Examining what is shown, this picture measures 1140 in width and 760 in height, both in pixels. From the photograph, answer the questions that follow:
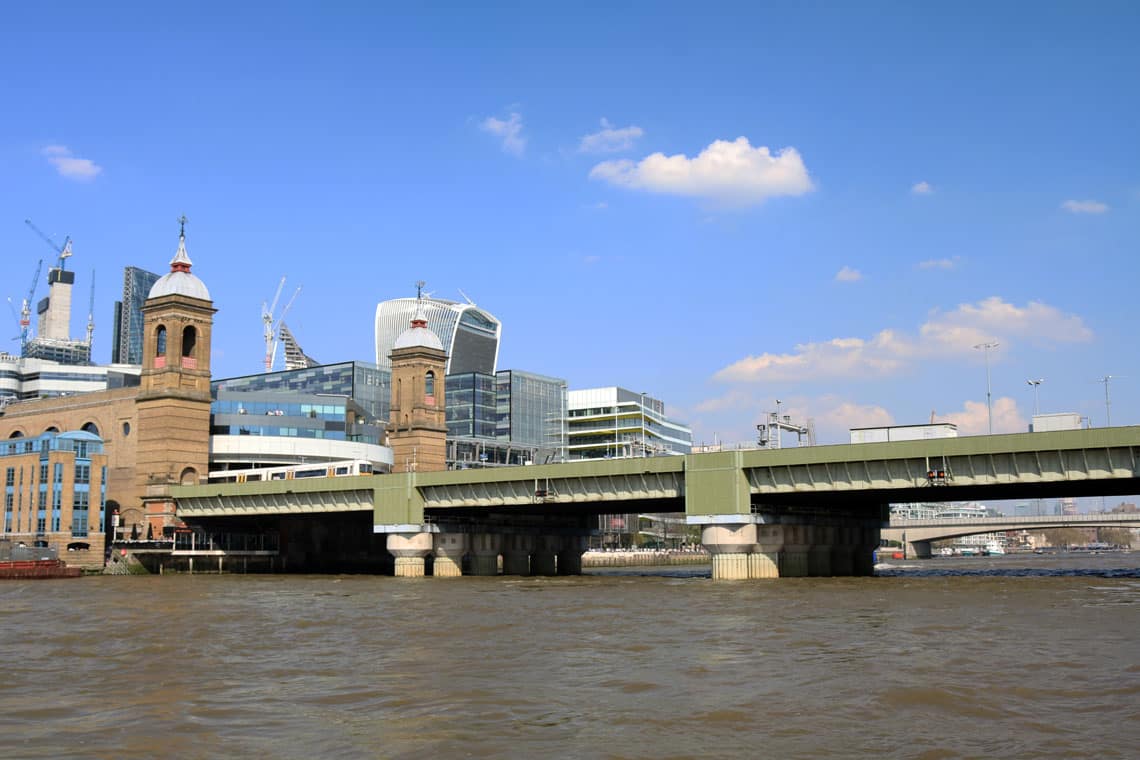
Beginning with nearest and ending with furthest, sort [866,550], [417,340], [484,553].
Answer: [866,550], [484,553], [417,340]

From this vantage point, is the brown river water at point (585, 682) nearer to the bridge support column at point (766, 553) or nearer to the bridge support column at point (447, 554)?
the bridge support column at point (766, 553)

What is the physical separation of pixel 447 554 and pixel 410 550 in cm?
344

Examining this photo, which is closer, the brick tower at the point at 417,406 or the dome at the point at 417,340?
the brick tower at the point at 417,406

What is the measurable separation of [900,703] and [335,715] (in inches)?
462

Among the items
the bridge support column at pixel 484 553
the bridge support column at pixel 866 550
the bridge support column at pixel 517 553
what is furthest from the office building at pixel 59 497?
the bridge support column at pixel 866 550

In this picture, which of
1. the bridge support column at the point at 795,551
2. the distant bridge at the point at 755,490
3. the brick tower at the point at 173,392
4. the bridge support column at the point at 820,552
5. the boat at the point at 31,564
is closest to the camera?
the distant bridge at the point at 755,490

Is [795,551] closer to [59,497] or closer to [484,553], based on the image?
[484,553]

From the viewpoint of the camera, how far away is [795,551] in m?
80.3

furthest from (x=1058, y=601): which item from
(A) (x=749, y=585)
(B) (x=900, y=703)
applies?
(B) (x=900, y=703)

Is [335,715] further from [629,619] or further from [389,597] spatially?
[389,597]

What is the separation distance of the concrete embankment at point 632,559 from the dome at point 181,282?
228 ft

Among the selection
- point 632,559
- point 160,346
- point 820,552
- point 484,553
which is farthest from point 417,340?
point 820,552

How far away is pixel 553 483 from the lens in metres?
86.4

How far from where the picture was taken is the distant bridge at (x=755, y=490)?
2574 inches
